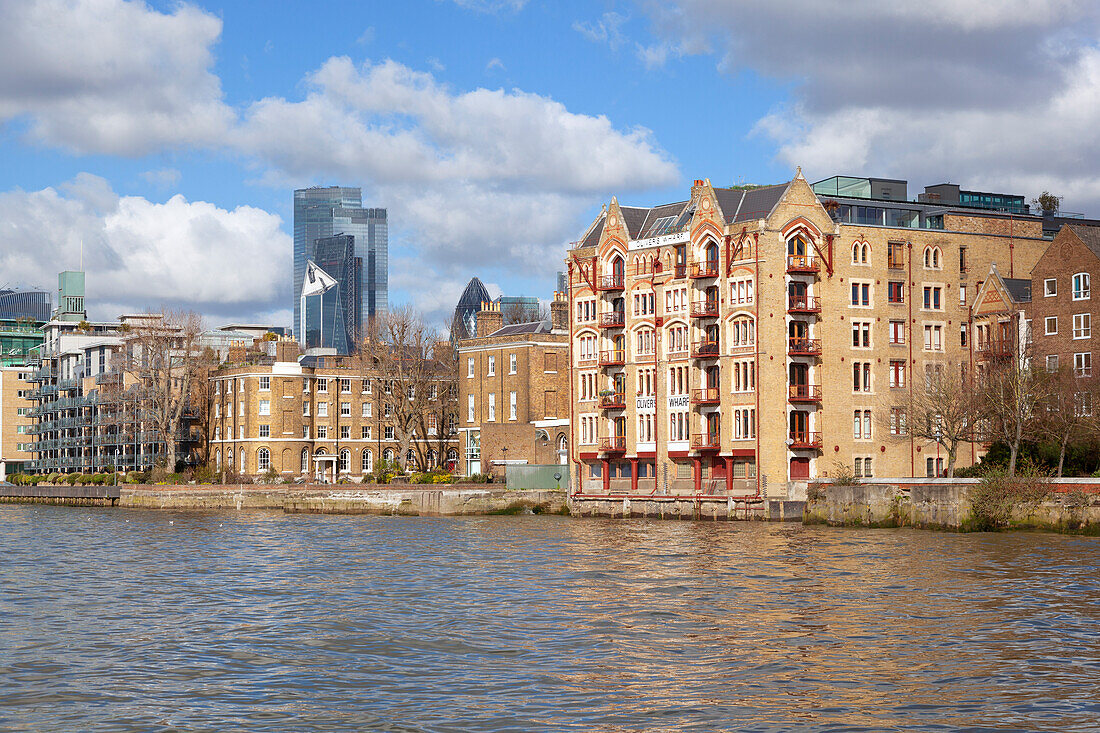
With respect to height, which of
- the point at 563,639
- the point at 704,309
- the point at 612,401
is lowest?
the point at 563,639

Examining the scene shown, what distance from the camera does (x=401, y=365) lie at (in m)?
118

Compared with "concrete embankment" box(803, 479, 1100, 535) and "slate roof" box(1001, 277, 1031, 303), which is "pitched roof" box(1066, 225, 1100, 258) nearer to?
"slate roof" box(1001, 277, 1031, 303)

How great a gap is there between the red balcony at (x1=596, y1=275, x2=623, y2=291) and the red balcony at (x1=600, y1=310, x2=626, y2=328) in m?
1.76

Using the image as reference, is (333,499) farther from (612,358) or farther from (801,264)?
(801,264)

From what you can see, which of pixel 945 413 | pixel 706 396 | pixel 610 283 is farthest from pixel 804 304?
pixel 610 283

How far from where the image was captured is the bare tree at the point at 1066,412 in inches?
2633

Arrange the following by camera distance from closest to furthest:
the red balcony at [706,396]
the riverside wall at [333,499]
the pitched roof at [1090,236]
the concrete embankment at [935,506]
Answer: the concrete embankment at [935,506], the pitched roof at [1090,236], the red balcony at [706,396], the riverside wall at [333,499]

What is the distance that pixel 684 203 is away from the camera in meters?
90.1

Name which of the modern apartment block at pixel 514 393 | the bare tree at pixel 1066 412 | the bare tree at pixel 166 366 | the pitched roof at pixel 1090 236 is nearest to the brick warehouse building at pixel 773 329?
the pitched roof at pixel 1090 236

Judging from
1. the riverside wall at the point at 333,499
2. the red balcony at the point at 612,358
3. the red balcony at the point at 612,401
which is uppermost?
the red balcony at the point at 612,358

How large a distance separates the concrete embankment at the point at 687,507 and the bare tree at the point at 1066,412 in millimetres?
14200

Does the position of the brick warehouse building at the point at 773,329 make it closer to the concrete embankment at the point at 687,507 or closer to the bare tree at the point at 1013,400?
the concrete embankment at the point at 687,507

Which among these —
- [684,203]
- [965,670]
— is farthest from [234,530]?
[965,670]

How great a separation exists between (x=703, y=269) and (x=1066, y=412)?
24.9 metres
